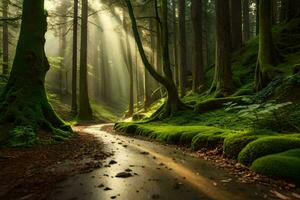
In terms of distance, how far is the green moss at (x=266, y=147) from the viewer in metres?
6.87

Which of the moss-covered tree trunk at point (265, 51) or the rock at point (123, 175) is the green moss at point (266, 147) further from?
the moss-covered tree trunk at point (265, 51)

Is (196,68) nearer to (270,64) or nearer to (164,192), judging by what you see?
(270,64)

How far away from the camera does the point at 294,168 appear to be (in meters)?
5.79

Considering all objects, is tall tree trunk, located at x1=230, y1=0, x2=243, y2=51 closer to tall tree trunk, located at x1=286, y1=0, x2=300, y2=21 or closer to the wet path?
tall tree trunk, located at x1=286, y1=0, x2=300, y2=21

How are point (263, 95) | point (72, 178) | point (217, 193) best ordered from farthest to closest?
point (263, 95) < point (72, 178) < point (217, 193)

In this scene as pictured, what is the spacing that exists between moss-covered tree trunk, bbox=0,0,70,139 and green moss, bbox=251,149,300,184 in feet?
23.2

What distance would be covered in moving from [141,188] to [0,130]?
6180 millimetres

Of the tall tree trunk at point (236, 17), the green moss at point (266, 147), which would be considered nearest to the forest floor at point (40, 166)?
the green moss at point (266, 147)

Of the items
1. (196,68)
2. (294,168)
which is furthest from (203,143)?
(196,68)

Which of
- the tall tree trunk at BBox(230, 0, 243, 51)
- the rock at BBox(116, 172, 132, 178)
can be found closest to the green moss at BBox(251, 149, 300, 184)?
the rock at BBox(116, 172, 132, 178)

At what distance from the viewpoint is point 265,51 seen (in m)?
14.4

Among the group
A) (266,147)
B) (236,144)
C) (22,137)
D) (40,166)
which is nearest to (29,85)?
(22,137)

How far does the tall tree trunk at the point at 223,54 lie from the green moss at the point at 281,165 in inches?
383

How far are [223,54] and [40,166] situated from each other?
443 inches
